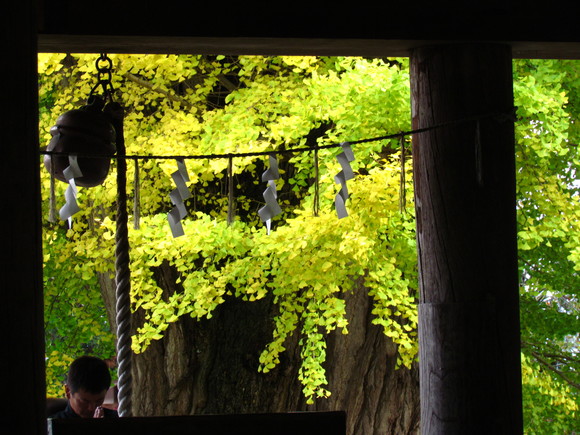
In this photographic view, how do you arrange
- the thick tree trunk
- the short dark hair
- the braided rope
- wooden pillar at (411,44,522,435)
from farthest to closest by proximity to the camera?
the thick tree trunk
the short dark hair
the braided rope
wooden pillar at (411,44,522,435)

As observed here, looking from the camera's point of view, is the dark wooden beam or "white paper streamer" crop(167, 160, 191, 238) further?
"white paper streamer" crop(167, 160, 191, 238)

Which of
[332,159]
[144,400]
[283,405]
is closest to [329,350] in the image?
[283,405]

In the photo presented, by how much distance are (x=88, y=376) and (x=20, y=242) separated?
1.88 metres

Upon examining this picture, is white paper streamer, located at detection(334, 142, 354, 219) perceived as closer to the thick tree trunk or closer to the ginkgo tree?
the ginkgo tree

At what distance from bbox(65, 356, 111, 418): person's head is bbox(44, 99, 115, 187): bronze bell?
771 millimetres

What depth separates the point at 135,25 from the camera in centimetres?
264

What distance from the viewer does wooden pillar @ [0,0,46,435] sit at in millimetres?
1561

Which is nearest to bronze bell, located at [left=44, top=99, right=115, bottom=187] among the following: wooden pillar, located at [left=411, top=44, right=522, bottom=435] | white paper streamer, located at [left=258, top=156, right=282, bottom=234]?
white paper streamer, located at [left=258, top=156, right=282, bottom=234]

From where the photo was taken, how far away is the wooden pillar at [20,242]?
1561 millimetres

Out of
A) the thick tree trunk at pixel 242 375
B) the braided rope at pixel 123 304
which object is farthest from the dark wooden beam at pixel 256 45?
the thick tree trunk at pixel 242 375

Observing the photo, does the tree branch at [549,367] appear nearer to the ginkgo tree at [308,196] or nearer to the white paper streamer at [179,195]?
the ginkgo tree at [308,196]

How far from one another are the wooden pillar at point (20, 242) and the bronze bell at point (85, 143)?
1.54 meters

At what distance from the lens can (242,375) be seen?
7852mm

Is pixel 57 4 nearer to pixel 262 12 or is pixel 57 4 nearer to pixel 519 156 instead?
pixel 262 12
